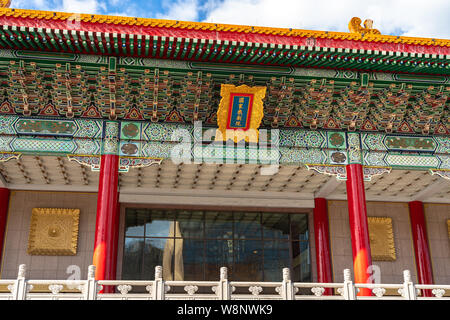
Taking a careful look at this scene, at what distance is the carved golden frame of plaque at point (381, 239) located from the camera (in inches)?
631

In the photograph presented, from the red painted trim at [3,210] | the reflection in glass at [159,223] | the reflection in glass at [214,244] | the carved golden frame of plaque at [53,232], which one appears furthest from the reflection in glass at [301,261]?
the red painted trim at [3,210]

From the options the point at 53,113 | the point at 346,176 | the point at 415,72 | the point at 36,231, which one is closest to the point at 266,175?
the point at 346,176

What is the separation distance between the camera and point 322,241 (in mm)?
15633

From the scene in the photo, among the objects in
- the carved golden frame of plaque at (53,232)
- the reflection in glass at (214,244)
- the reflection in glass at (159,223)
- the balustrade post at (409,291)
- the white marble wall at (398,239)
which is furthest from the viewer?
the white marble wall at (398,239)

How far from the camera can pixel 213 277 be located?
1545 centimetres

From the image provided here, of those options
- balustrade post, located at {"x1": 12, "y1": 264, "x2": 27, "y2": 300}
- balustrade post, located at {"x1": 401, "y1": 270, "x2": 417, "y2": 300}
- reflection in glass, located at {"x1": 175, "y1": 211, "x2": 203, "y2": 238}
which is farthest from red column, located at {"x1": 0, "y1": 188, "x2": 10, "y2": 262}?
balustrade post, located at {"x1": 401, "y1": 270, "x2": 417, "y2": 300}

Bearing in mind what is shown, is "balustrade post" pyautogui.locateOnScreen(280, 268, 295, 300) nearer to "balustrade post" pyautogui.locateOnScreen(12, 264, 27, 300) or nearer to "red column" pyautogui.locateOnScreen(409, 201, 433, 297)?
"balustrade post" pyautogui.locateOnScreen(12, 264, 27, 300)

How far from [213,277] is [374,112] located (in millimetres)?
6874

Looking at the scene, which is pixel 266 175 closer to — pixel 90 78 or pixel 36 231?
pixel 90 78

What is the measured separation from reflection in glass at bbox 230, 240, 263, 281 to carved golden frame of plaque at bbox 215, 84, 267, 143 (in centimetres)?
497

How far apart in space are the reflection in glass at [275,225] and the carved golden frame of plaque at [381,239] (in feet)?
8.70

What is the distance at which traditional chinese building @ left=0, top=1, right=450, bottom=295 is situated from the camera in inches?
425

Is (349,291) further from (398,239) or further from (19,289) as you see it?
(398,239)

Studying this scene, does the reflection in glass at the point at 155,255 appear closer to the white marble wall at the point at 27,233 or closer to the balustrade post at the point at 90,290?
the white marble wall at the point at 27,233
